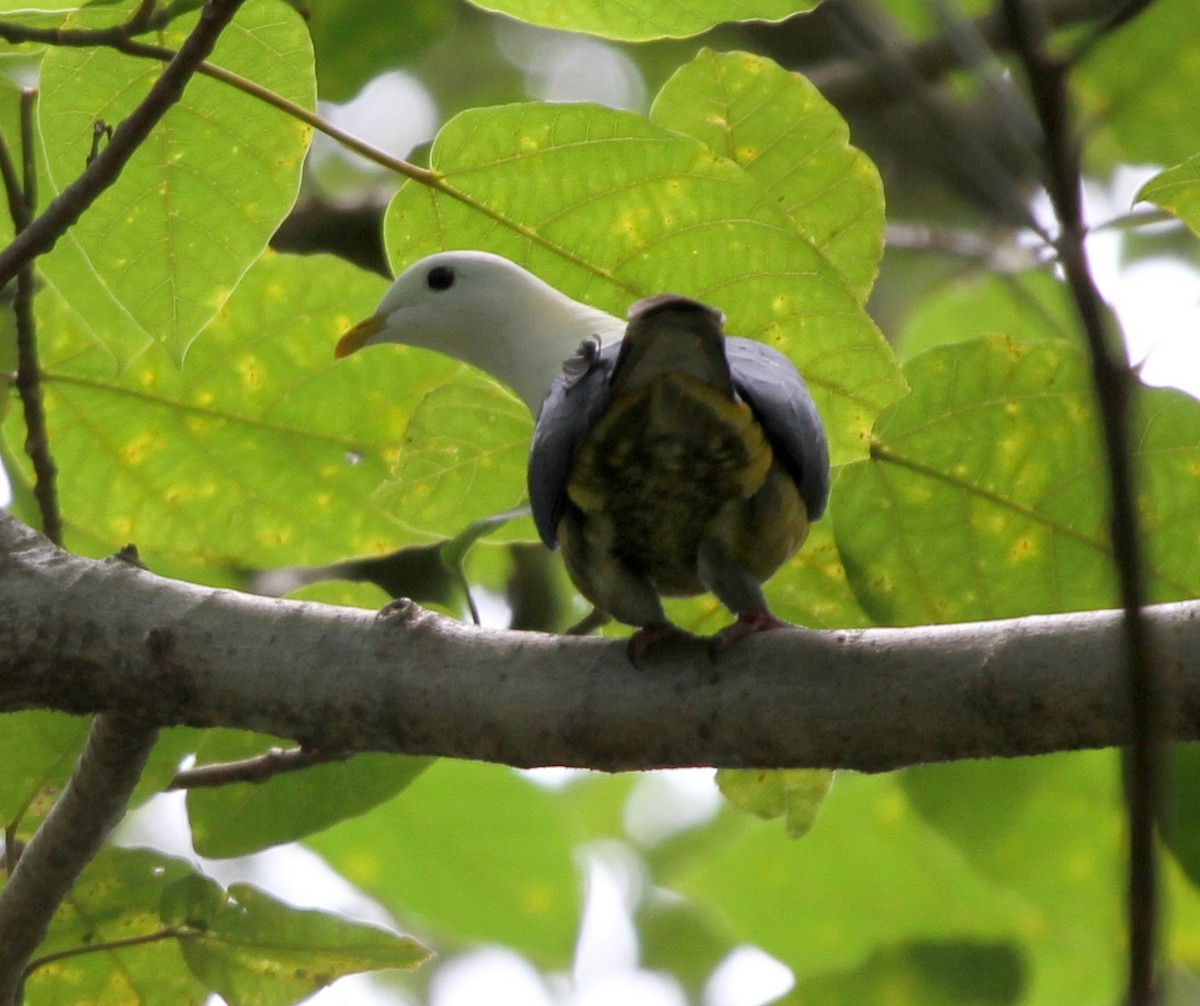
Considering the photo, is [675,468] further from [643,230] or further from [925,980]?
[925,980]

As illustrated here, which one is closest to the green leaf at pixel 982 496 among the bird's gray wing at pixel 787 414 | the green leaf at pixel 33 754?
the bird's gray wing at pixel 787 414

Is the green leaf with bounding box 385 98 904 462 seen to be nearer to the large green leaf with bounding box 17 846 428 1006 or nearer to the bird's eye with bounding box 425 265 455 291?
the bird's eye with bounding box 425 265 455 291

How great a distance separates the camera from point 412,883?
3.38 m

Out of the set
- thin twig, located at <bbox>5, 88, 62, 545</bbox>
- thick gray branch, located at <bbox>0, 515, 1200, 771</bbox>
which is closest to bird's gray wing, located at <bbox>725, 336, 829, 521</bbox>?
thick gray branch, located at <bbox>0, 515, 1200, 771</bbox>

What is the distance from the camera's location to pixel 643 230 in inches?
99.0

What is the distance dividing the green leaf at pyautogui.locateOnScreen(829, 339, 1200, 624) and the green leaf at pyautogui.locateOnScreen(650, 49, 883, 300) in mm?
234

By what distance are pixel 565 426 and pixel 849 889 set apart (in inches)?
62.2

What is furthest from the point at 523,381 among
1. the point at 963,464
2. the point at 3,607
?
the point at 3,607

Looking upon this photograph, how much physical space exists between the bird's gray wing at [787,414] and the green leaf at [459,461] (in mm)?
565

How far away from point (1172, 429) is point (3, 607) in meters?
1.73

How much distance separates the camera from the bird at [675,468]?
81.7 inches

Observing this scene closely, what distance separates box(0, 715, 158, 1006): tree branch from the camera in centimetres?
214

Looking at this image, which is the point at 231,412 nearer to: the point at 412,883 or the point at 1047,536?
the point at 412,883

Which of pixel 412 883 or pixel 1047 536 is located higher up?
pixel 1047 536
